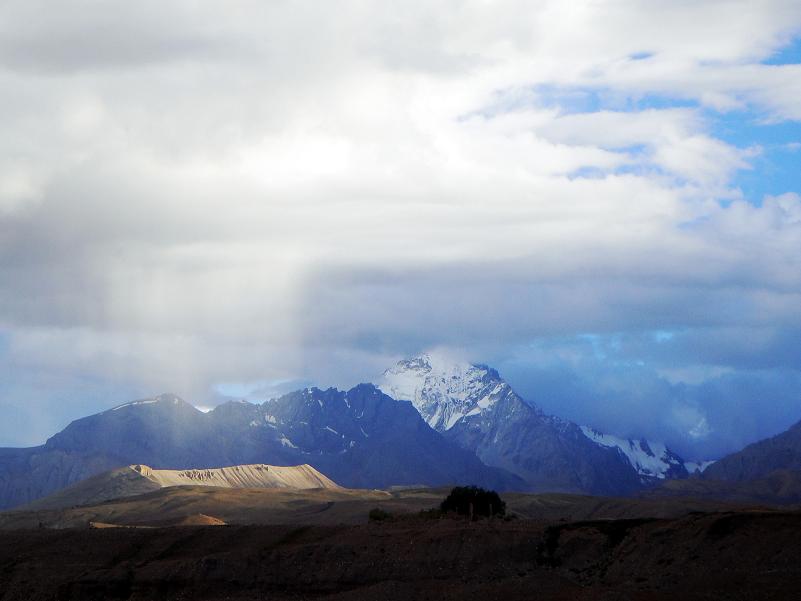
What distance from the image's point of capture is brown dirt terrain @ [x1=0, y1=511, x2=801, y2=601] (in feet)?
204

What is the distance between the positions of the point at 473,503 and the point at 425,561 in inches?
1422

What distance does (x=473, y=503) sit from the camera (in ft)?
358

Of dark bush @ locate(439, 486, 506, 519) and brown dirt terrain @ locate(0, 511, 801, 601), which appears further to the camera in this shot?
dark bush @ locate(439, 486, 506, 519)

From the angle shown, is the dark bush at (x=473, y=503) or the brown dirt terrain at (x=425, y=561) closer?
the brown dirt terrain at (x=425, y=561)

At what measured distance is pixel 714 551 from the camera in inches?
2589

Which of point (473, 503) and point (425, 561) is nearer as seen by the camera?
point (425, 561)

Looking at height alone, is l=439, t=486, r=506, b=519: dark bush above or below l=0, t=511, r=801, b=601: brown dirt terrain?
above

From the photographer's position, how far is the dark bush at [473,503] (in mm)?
107438

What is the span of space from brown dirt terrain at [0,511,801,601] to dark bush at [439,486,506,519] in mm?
16737

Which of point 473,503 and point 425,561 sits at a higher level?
point 473,503

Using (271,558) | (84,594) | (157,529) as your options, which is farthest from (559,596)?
(157,529)

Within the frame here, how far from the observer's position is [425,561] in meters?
73.6

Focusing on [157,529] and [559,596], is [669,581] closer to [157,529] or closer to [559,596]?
[559,596]

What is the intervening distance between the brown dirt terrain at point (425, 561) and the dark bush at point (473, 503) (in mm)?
16737
